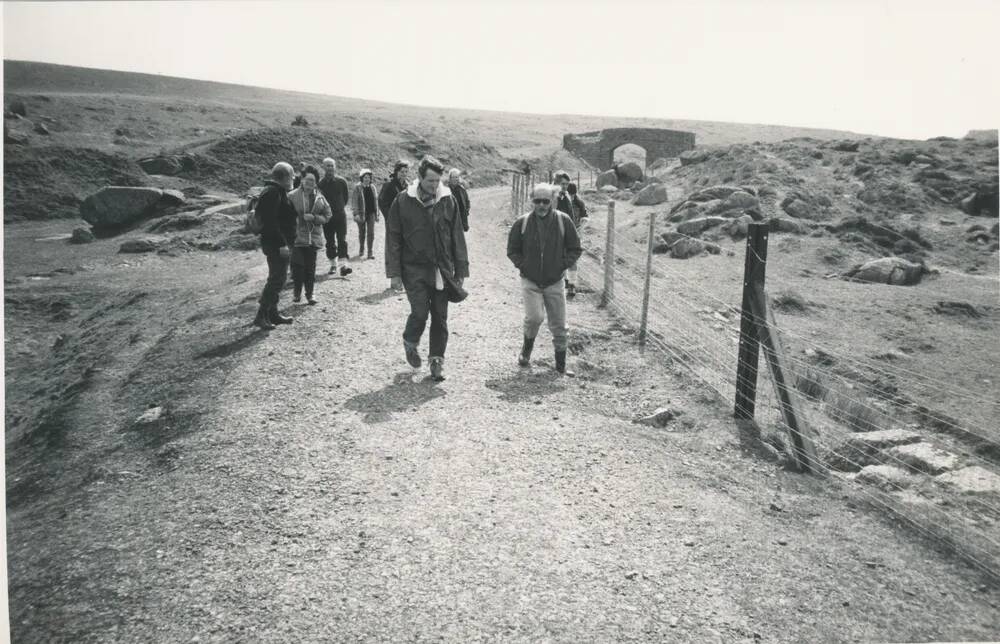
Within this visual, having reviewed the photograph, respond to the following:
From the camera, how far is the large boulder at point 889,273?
14.5 m

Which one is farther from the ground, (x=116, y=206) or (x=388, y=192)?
(x=388, y=192)

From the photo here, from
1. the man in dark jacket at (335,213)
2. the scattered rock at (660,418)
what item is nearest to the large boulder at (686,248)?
the man in dark jacket at (335,213)

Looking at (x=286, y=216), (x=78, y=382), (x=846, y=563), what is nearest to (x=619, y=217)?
(x=286, y=216)

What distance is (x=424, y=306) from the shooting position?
6320 millimetres

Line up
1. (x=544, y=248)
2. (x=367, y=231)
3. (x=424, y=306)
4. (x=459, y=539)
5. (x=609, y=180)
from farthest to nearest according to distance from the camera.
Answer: (x=609, y=180) → (x=367, y=231) → (x=544, y=248) → (x=424, y=306) → (x=459, y=539)

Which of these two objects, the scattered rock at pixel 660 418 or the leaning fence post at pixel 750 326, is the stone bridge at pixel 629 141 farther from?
the scattered rock at pixel 660 418

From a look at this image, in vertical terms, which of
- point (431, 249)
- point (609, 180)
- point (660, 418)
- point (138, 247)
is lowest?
point (660, 418)

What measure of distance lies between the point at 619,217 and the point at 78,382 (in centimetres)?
1917

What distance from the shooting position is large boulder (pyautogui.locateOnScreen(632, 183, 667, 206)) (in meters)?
25.4

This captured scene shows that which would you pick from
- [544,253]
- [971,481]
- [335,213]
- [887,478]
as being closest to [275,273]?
[335,213]

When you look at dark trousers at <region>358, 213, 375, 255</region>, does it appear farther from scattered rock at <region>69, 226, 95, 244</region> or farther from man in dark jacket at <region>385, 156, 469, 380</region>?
scattered rock at <region>69, 226, 95, 244</region>

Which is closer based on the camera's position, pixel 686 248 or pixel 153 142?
pixel 686 248

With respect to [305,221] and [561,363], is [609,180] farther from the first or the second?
[561,363]

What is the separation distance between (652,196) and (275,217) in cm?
2010
